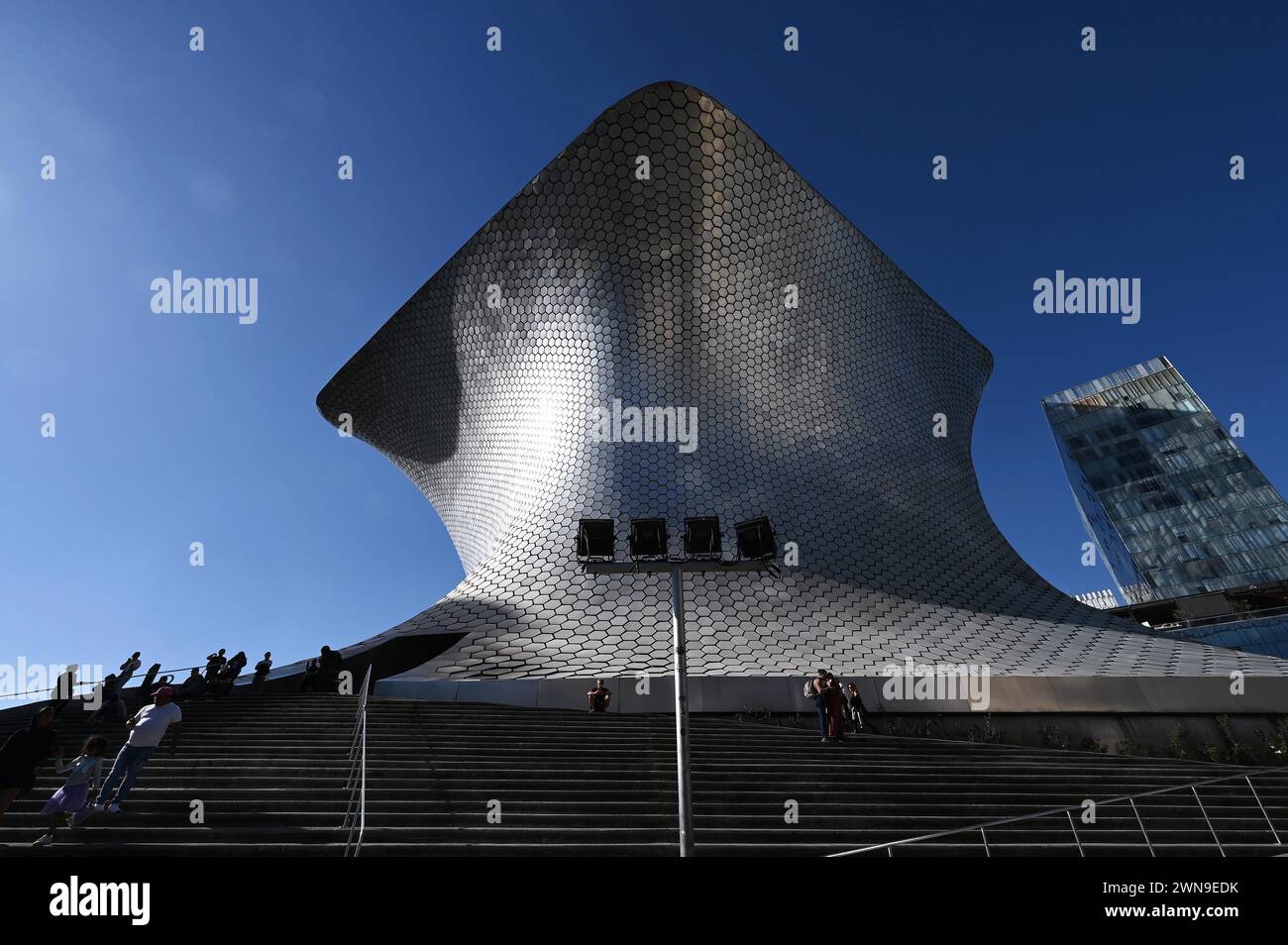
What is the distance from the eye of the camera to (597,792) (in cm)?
537

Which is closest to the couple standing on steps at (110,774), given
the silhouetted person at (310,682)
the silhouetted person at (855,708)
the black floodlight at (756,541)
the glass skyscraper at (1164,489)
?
the black floodlight at (756,541)

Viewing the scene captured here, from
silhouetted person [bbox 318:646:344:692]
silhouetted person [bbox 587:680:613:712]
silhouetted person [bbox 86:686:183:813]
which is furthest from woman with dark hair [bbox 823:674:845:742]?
Answer: silhouetted person [bbox 318:646:344:692]

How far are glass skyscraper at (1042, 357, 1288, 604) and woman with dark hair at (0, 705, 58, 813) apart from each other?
191 ft

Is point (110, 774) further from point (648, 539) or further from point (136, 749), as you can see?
point (648, 539)

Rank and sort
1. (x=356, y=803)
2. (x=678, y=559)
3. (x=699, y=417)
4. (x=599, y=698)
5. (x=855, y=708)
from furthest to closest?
1. (x=699, y=417)
2. (x=599, y=698)
3. (x=855, y=708)
4. (x=356, y=803)
5. (x=678, y=559)

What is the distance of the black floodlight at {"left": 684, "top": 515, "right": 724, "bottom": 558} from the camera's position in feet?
14.4

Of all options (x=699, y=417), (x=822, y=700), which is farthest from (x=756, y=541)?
(x=699, y=417)

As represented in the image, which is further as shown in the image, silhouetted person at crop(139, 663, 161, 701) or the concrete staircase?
silhouetted person at crop(139, 663, 161, 701)

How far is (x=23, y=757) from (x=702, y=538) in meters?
4.35

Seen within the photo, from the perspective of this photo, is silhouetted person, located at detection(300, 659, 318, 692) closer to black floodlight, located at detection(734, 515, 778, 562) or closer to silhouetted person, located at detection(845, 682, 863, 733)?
silhouetted person, located at detection(845, 682, 863, 733)

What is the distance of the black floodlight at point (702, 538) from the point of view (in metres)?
4.39

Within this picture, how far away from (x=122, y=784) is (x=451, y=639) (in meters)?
8.21
